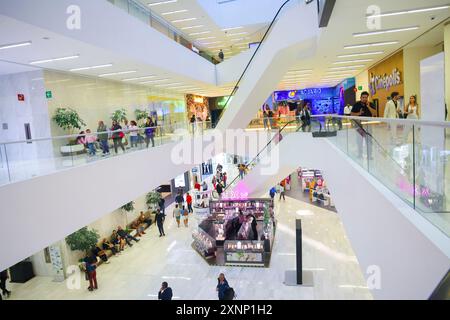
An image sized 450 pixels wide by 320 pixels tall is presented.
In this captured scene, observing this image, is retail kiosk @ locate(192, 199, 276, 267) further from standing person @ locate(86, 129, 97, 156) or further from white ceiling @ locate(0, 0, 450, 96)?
white ceiling @ locate(0, 0, 450, 96)

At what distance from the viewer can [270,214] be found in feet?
51.4

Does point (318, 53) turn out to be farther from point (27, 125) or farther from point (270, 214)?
point (27, 125)

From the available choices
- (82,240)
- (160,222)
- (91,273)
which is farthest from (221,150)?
(91,273)

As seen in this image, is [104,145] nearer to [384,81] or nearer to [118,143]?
[118,143]

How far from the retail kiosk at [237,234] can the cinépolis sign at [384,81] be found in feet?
24.6

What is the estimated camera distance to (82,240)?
1248 cm

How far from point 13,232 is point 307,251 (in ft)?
34.4

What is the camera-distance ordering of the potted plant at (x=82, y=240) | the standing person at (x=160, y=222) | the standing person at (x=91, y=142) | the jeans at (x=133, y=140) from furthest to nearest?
the standing person at (x=160, y=222) → the potted plant at (x=82, y=240) → the jeans at (x=133, y=140) → the standing person at (x=91, y=142)

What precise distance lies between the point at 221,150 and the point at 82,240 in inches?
292

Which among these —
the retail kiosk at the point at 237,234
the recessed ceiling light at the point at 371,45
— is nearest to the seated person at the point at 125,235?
the retail kiosk at the point at 237,234

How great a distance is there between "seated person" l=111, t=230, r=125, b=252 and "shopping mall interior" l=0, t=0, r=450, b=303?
150mm

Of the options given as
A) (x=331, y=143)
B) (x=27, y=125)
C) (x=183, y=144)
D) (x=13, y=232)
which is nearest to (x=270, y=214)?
(x=183, y=144)

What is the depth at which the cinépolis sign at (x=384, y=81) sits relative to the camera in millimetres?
12421

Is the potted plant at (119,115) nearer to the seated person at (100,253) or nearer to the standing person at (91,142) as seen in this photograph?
the seated person at (100,253)
